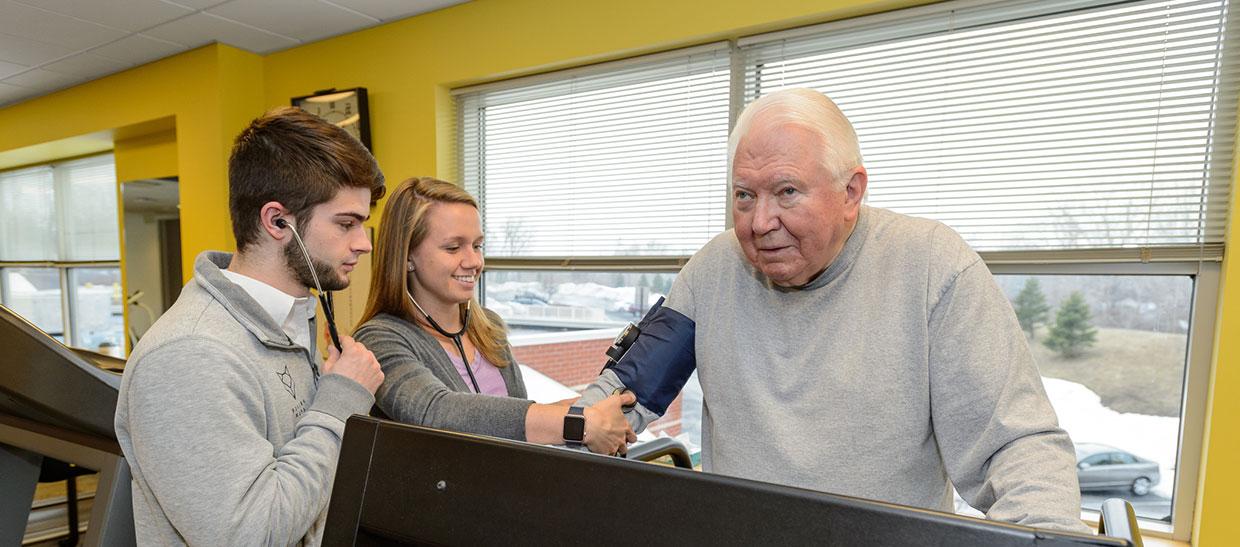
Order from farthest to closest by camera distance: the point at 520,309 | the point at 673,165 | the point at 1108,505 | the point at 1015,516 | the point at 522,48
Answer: the point at 520,309
the point at 522,48
the point at 673,165
the point at 1015,516
the point at 1108,505

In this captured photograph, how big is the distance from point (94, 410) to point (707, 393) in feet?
2.80

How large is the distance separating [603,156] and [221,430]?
7.06 feet

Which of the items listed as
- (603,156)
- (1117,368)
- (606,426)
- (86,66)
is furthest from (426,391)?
(86,66)

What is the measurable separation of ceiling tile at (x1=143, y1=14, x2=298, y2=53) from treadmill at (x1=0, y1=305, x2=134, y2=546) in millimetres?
2810

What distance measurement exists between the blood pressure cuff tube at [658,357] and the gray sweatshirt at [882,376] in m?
0.05

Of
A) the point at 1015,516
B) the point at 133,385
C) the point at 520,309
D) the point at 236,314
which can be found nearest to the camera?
the point at 1015,516

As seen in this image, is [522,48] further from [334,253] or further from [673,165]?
[334,253]

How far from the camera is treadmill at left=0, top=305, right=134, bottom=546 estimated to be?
76cm

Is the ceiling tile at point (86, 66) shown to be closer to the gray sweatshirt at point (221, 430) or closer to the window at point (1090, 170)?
the gray sweatshirt at point (221, 430)

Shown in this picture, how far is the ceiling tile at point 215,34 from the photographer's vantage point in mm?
3160

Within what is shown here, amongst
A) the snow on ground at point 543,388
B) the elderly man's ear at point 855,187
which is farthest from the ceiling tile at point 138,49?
the elderly man's ear at point 855,187

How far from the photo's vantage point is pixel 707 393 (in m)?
1.09

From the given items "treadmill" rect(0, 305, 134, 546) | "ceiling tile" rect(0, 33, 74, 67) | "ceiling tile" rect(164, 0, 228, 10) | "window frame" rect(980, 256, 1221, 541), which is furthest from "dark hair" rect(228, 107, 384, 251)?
"ceiling tile" rect(0, 33, 74, 67)

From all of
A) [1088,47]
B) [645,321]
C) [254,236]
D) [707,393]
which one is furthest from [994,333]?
[1088,47]
